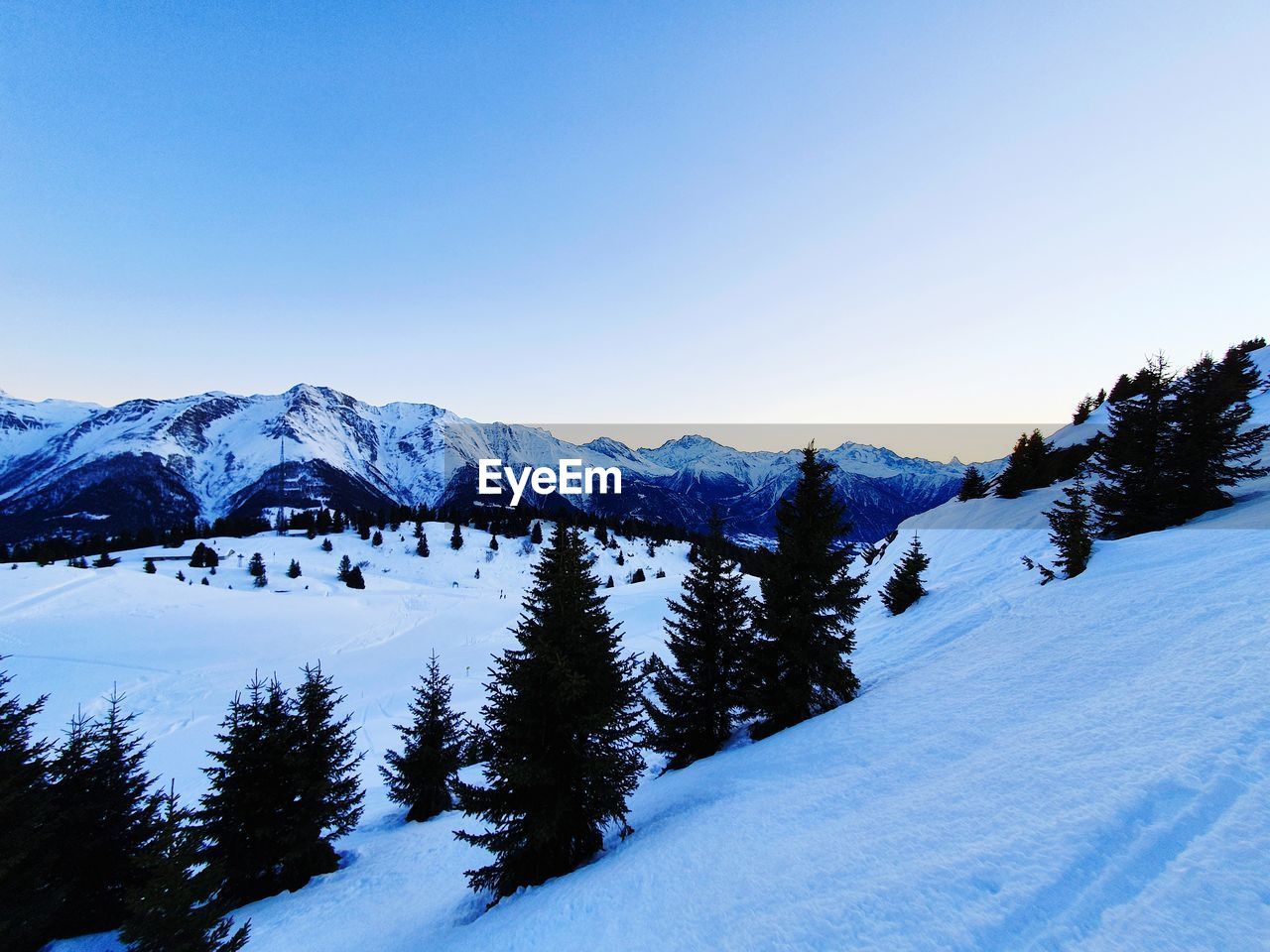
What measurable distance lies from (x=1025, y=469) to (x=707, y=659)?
38282 mm

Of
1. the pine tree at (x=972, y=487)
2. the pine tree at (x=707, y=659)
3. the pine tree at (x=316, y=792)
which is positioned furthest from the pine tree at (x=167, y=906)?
the pine tree at (x=972, y=487)

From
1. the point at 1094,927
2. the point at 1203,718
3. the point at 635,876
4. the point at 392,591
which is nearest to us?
A: the point at 1094,927

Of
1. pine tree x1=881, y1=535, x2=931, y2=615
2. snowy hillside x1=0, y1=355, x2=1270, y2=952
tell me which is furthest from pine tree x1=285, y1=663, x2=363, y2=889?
pine tree x1=881, y1=535, x2=931, y2=615

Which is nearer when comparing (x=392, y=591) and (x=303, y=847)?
(x=303, y=847)

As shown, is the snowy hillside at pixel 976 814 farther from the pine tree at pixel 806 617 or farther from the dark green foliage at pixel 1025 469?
the dark green foliage at pixel 1025 469

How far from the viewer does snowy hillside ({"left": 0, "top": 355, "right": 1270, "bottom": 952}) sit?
172 inches

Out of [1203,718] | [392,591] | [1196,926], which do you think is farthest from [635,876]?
[392,591]

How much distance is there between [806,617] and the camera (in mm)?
14047

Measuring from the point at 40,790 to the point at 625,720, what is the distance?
14261 mm

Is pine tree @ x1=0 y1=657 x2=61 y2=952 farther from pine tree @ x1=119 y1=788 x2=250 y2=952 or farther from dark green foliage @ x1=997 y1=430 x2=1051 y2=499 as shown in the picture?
dark green foliage @ x1=997 y1=430 x2=1051 y2=499

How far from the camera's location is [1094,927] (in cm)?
400

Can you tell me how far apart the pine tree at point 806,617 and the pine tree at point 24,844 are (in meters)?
17.1

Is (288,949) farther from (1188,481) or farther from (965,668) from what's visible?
(1188,481)

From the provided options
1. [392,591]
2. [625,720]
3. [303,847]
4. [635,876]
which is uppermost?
[625,720]
